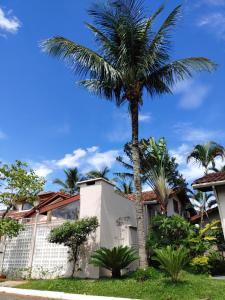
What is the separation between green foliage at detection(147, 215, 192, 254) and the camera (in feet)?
41.4

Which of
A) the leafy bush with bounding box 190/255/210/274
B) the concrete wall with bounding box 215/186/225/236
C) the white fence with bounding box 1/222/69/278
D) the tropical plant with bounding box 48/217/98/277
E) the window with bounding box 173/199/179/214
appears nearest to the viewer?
the tropical plant with bounding box 48/217/98/277

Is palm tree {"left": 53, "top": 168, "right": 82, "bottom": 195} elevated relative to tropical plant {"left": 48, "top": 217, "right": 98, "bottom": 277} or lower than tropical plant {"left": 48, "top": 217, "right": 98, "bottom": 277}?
elevated

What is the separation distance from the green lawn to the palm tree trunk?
1287mm

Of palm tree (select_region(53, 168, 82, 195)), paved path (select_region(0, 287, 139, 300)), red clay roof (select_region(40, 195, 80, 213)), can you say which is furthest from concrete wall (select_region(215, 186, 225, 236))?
palm tree (select_region(53, 168, 82, 195))

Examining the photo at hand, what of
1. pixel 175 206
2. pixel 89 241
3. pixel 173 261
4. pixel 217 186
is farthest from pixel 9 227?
pixel 175 206

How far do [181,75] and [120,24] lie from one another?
11.8ft

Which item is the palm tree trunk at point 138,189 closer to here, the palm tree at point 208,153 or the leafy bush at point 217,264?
the leafy bush at point 217,264

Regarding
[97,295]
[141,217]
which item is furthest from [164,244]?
[97,295]

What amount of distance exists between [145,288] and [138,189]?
393 cm

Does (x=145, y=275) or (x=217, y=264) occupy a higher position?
(x=217, y=264)

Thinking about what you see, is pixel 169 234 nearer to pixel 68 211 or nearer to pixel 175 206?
pixel 68 211

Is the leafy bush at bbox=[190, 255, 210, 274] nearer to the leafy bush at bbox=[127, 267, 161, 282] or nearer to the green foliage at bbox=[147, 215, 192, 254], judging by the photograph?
the green foliage at bbox=[147, 215, 192, 254]

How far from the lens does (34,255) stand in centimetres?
1270

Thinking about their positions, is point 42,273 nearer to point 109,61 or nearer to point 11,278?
point 11,278
